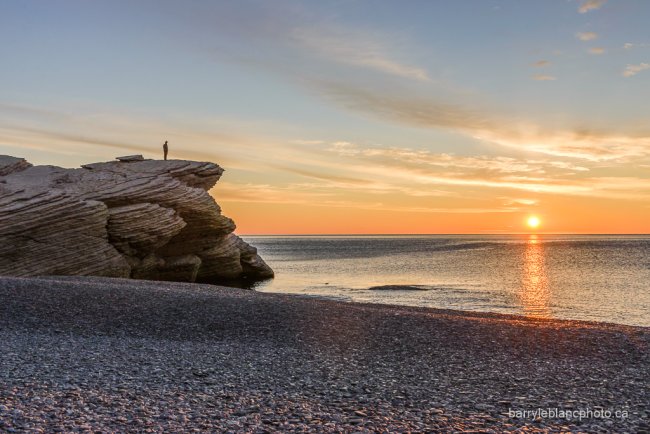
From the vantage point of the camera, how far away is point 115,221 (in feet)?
137

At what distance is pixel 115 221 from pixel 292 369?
33019 mm

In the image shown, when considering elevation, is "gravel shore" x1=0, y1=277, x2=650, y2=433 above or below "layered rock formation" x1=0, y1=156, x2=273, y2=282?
below

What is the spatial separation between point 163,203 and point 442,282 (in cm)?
3235

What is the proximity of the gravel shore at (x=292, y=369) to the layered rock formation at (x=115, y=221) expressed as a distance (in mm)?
16645

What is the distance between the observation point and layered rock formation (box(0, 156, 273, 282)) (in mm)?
37000

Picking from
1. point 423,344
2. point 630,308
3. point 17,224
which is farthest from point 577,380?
point 17,224

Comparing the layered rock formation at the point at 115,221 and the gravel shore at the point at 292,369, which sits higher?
the layered rock formation at the point at 115,221

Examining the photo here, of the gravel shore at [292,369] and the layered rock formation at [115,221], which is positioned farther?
the layered rock formation at [115,221]

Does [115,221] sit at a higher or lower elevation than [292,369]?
higher

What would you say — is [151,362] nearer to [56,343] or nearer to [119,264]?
[56,343]

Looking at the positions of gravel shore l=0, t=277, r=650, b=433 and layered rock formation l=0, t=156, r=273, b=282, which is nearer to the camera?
gravel shore l=0, t=277, r=650, b=433

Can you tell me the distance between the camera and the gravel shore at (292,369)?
9.30 metres

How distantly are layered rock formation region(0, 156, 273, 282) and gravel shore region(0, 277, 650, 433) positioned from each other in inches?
655

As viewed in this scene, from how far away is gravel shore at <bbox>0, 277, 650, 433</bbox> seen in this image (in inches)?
366
